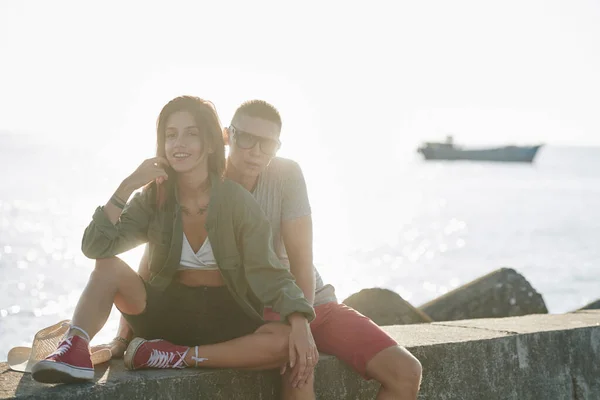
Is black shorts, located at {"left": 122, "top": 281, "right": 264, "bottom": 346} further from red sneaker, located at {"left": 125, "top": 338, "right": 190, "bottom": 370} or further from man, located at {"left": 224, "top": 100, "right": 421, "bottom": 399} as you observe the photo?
man, located at {"left": 224, "top": 100, "right": 421, "bottom": 399}

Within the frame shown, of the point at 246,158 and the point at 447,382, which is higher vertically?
the point at 246,158

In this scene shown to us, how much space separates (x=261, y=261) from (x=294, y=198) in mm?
436

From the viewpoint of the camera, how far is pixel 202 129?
11.7ft

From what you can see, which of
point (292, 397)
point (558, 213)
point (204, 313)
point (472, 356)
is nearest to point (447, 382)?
point (472, 356)

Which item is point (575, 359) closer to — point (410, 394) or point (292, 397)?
point (410, 394)

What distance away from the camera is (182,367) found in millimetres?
3402

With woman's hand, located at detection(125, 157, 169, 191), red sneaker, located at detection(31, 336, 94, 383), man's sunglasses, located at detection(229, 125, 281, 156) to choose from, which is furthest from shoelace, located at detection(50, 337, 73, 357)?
man's sunglasses, located at detection(229, 125, 281, 156)

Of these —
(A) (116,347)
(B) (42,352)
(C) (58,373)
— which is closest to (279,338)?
(A) (116,347)

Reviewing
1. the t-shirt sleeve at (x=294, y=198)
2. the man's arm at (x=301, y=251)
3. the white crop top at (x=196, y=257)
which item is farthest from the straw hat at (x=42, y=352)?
the t-shirt sleeve at (x=294, y=198)

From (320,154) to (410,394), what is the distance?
555 ft

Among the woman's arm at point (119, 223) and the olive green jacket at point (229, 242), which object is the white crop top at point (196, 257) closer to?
the olive green jacket at point (229, 242)

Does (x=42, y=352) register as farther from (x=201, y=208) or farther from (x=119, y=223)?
(x=201, y=208)

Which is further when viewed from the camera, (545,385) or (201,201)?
(545,385)

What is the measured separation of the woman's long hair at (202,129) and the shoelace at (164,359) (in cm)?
65
